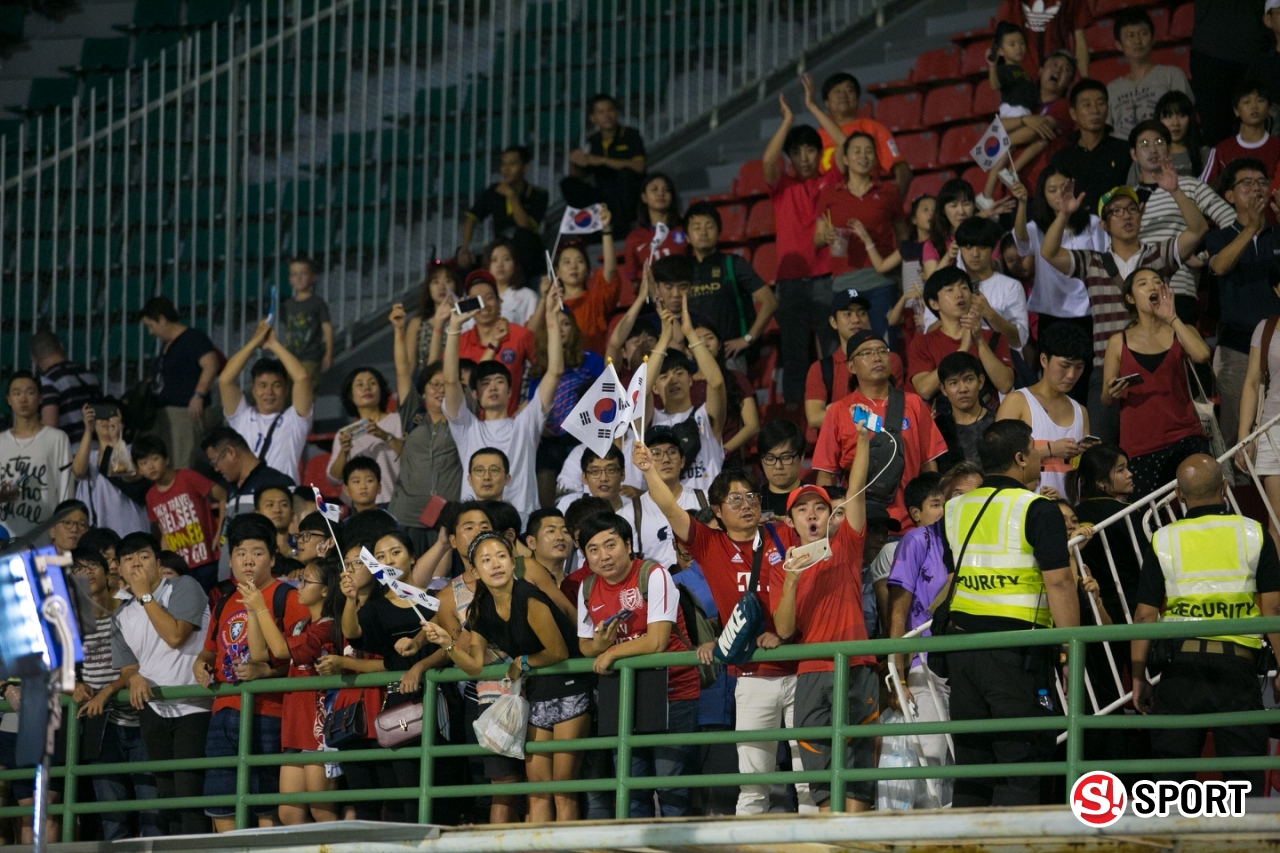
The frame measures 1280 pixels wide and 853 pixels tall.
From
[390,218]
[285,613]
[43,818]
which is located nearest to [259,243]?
[390,218]

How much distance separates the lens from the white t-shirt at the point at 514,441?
10.4 metres

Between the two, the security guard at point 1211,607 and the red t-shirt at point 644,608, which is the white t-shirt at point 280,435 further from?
the security guard at point 1211,607

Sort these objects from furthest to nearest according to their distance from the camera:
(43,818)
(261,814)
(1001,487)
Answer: (261,814), (1001,487), (43,818)

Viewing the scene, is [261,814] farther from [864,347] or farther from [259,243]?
[259,243]

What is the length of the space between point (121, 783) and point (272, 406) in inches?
130

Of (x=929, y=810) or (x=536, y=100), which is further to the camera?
(x=536, y=100)

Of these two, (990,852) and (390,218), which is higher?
(390,218)

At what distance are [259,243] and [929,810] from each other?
9.42 meters

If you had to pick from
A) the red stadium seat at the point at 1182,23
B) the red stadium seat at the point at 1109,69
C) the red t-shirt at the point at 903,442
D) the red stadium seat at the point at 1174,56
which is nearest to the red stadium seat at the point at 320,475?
the red t-shirt at the point at 903,442

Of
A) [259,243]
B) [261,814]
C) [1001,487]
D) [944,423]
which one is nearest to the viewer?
[1001,487]

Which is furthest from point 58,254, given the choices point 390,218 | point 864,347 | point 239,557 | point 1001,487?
point 1001,487

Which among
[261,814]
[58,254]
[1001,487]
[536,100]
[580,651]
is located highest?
[536,100]

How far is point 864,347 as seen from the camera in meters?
8.99

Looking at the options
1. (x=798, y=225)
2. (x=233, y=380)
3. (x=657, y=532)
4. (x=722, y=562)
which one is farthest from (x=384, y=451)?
(x=722, y=562)
